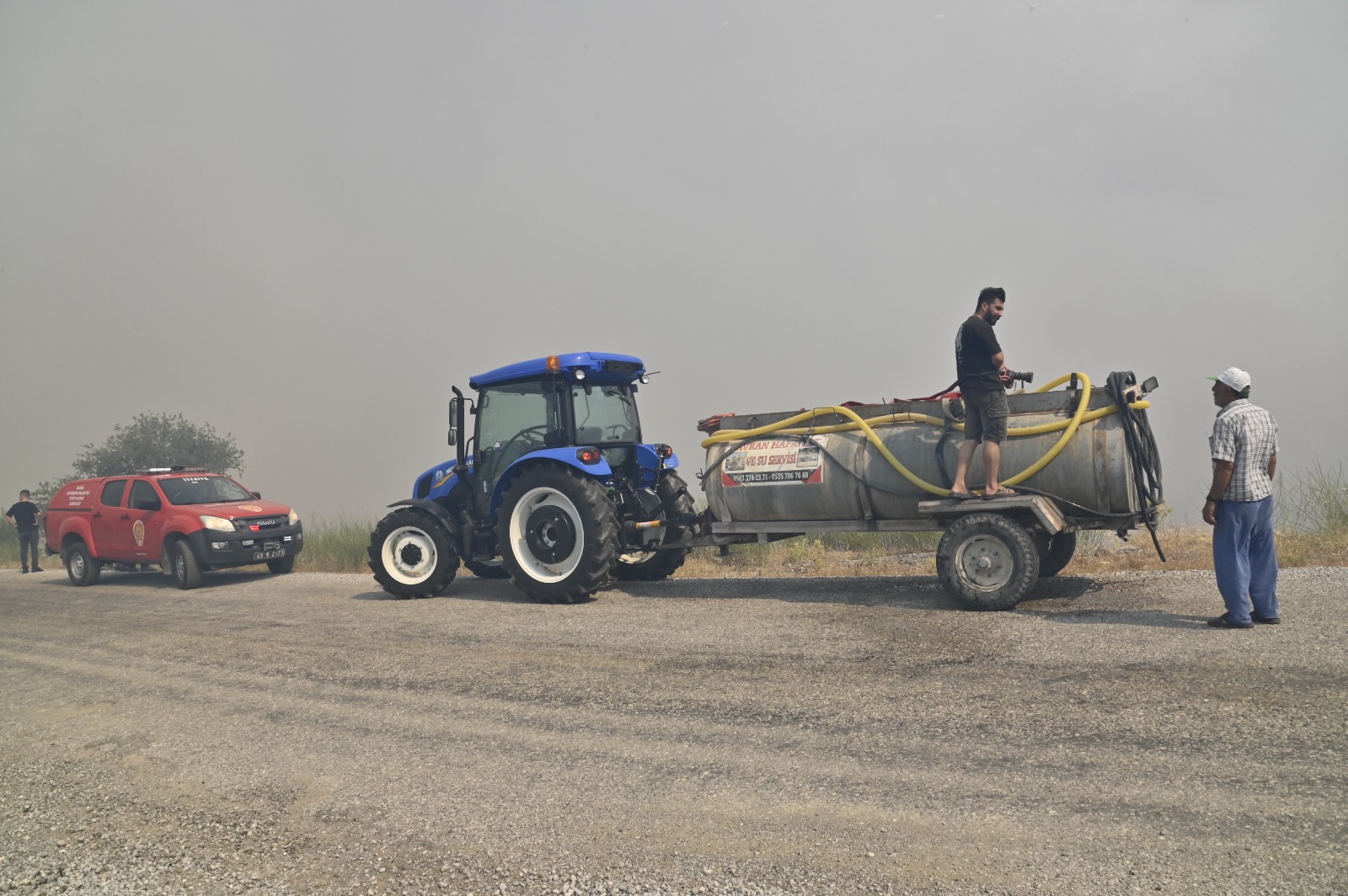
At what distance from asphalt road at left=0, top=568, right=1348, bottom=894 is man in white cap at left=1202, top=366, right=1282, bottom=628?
26 centimetres

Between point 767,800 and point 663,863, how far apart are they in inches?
24.9

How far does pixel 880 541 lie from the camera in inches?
524

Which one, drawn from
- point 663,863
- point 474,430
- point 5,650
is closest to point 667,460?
point 474,430

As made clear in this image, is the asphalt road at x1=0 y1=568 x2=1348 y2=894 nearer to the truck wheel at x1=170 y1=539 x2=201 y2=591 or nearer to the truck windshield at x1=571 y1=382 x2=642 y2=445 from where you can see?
the truck windshield at x1=571 y1=382 x2=642 y2=445

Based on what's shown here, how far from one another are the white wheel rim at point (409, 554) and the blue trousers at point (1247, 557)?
7795 millimetres

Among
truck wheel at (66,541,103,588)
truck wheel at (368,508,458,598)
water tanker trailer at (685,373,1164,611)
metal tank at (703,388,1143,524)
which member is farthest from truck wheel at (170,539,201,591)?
metal tank at (703,388,1143,524)

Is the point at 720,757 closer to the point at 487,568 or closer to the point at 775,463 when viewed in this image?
the point at 775,463

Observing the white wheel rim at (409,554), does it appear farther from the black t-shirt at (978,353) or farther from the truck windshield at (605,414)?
the black t-shirt at (978,353)

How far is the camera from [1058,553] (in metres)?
8.85

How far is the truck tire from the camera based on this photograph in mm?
10188

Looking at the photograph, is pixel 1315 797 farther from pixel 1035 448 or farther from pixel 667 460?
pixel 667 460

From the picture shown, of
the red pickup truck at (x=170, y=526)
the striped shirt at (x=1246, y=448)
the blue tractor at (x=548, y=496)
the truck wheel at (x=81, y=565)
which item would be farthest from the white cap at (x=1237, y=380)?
the truck wheel at (x=81, y=565)

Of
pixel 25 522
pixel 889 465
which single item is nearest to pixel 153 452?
pixel 25 522

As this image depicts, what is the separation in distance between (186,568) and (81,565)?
338 cm
